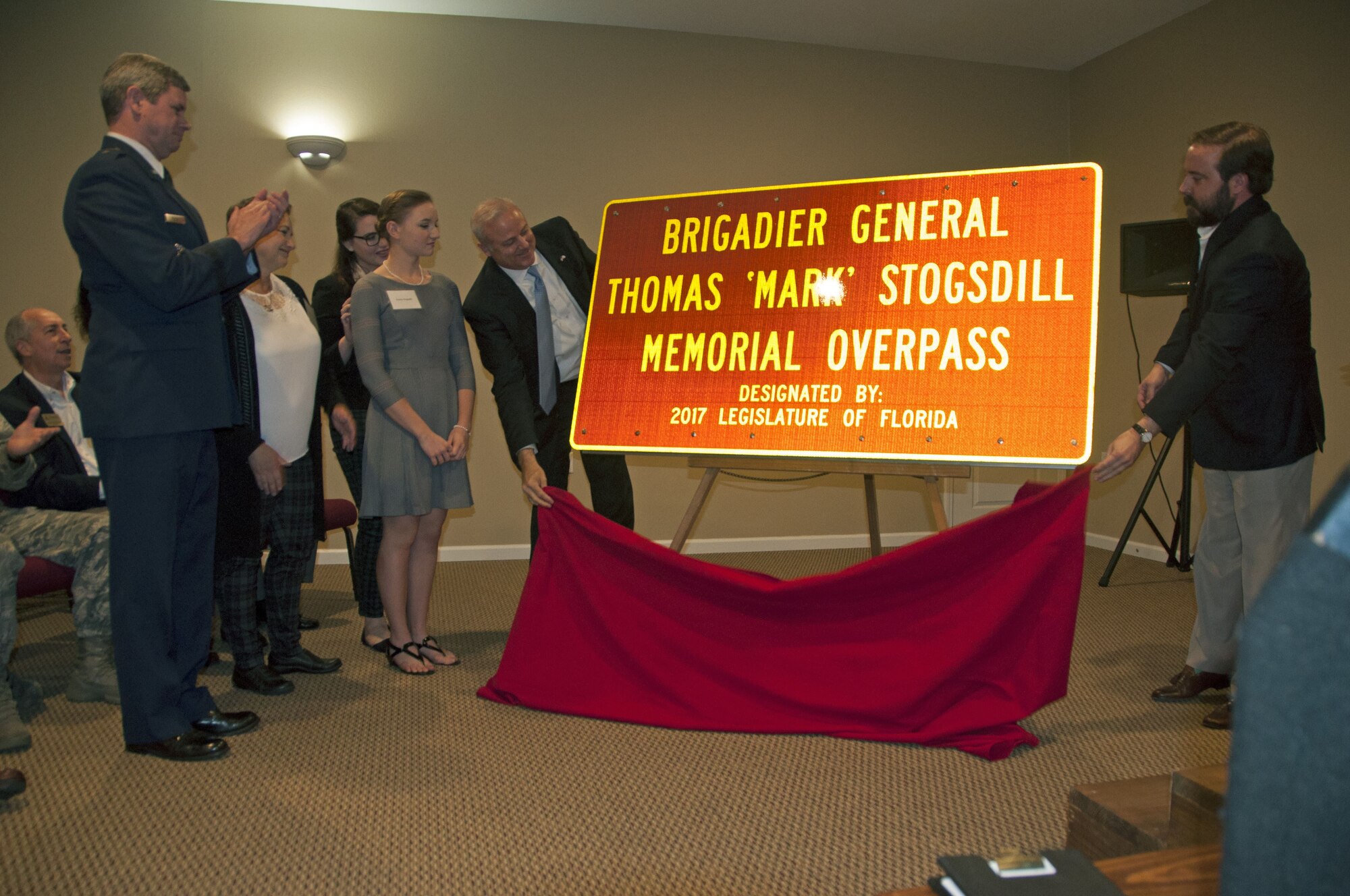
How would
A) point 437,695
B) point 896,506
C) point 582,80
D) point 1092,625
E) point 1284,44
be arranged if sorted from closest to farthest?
1. point 437,695
2. point 1092,625
3. point 1284,44
4. point 582,80
5. point 896,506

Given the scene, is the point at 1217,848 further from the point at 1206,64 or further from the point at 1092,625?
the point at 1206,64

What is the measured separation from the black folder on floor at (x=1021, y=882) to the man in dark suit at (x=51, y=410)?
298 centimetres

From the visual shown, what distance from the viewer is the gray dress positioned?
9.04 ft

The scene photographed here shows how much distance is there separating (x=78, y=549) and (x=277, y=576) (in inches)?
22.1

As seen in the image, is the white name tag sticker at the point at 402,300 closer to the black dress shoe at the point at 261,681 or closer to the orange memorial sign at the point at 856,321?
the orange memorial sign at the point at 856,321

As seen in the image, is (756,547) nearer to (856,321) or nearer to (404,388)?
(404,388)

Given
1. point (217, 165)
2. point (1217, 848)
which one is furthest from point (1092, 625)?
point (217, 165)

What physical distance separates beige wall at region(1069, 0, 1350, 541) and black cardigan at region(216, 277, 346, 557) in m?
3.72

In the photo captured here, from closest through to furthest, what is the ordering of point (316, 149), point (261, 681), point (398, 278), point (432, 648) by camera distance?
point (261, 681) → point (398, 278) → point (432, 648) → point (316, 149)

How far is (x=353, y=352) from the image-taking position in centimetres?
314

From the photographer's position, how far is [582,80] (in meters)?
4.88

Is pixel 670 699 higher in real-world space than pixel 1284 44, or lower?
lower

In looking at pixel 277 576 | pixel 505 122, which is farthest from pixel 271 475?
pixel 505 122

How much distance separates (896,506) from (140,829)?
4231 millimetres
